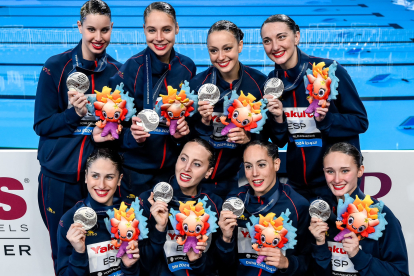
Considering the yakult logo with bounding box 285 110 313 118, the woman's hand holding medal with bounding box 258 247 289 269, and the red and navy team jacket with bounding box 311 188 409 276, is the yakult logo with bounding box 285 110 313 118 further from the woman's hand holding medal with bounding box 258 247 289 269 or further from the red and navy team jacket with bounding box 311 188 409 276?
the woman's hand holding medal with bounding box 258 247 289 269

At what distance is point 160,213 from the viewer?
267cm

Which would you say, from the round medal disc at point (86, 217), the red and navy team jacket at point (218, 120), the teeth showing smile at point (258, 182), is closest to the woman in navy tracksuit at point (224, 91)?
the red and navy team jacket at point (218, 120)

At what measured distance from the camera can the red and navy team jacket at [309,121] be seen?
289cm

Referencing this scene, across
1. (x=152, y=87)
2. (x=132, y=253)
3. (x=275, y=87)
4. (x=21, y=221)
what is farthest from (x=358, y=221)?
(x=21, y=221)

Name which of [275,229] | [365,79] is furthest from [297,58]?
[365,79]

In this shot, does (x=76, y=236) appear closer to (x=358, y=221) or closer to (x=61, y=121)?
(x=61, y=121)

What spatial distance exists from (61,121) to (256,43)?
5.26m

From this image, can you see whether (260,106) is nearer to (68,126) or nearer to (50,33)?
(68,126)

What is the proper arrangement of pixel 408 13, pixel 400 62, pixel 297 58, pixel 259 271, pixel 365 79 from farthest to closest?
pixel 408 13, pixel 400 62, pixel 365 79, pixel 297 58, pixel 259 271

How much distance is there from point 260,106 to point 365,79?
403 centimetres

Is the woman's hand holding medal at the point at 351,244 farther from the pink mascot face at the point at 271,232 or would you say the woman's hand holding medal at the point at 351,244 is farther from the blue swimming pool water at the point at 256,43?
the blue swimming pool water at the point at 256,43

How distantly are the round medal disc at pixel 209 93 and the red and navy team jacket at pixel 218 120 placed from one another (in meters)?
0.12

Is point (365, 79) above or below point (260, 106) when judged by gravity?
above

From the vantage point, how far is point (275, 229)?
2.59 metres
